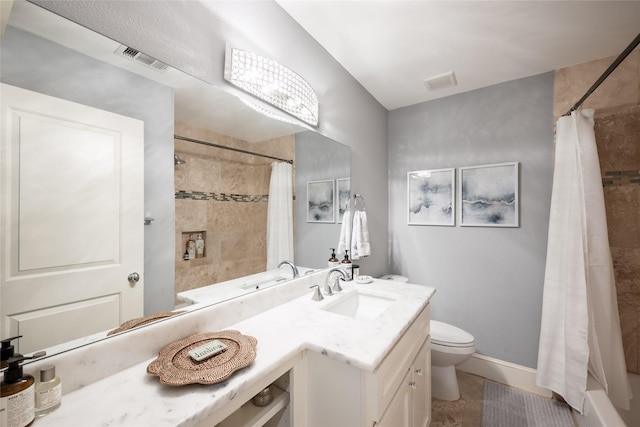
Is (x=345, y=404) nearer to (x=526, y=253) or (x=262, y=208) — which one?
(x=262, y=208)

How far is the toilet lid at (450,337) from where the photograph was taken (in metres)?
1.78

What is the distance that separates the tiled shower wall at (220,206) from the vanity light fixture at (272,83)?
0.24 meters

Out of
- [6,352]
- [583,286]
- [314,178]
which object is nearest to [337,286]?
[314,178]

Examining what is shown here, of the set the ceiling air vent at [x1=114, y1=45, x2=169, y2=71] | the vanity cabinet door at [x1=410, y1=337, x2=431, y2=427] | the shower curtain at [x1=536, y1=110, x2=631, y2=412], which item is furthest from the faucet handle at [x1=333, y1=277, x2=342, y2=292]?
the shower curtain at [x1=536, y1=110, x2=631, y2=412]

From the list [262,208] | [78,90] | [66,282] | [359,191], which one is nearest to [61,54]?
[78,90]

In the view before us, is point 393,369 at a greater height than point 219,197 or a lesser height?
lesser

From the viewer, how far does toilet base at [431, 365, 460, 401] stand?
73.4 inches

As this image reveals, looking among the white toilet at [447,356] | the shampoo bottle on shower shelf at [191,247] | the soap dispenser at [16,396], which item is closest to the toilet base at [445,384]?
the white toilet at [447,356]

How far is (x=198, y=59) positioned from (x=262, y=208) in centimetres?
65

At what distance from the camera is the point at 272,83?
127 cm

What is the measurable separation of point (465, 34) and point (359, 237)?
142 centimetres

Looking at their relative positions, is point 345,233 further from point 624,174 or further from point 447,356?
point 624,174

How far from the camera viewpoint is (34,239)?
2.10 ft

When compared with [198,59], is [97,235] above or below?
below
